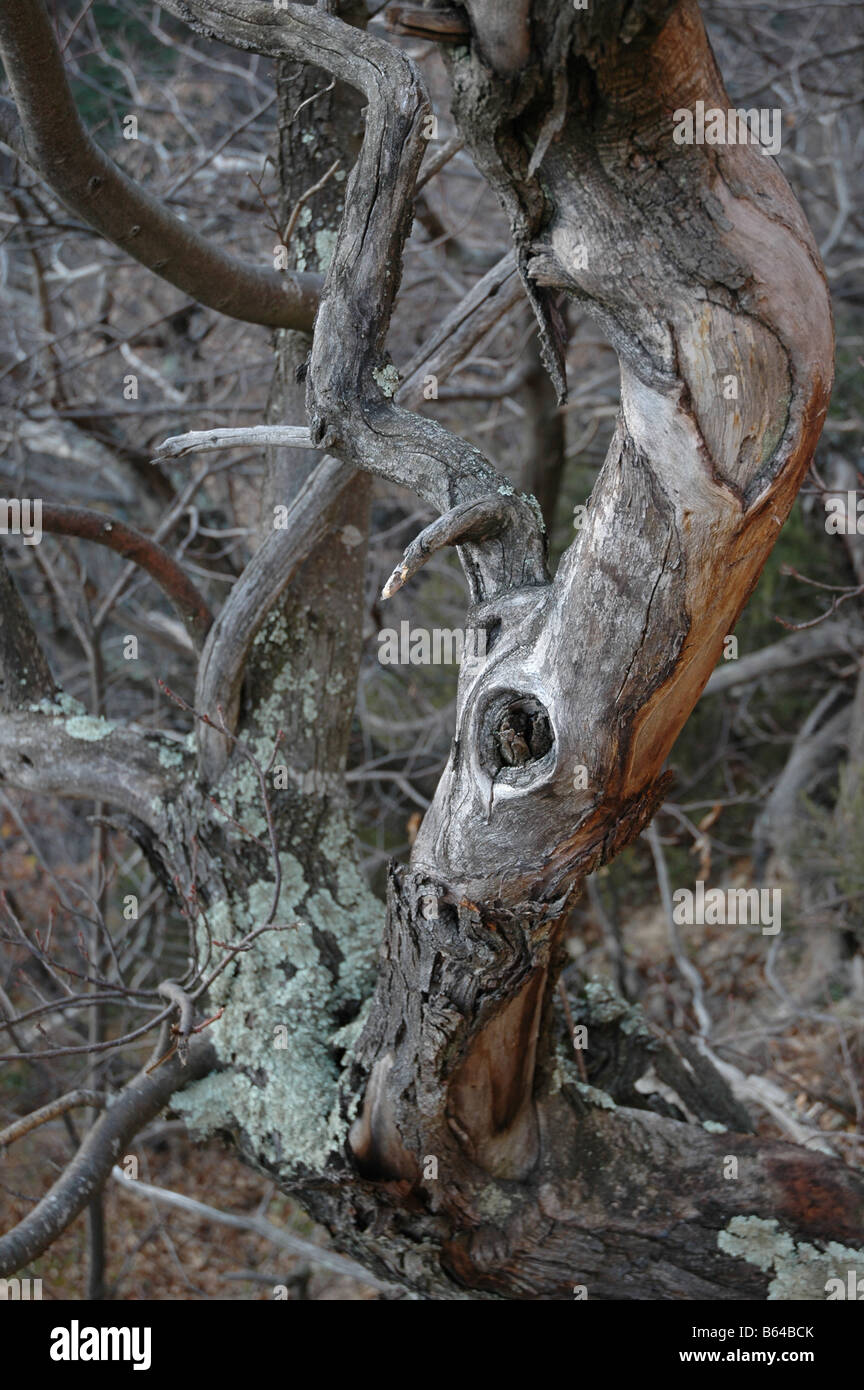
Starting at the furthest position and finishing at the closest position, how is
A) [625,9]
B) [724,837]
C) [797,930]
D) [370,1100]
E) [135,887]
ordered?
[724,837] < [135,887] < [797,930] < [370,1100] < [625,9]

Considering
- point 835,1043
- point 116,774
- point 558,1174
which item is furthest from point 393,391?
point 835,1043

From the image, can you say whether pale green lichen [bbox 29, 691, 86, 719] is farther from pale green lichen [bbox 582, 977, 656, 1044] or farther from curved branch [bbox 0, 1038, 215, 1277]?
pale green lichen [bbox 582, 977, 656, 1044]

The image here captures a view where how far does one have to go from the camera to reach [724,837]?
22.0ft

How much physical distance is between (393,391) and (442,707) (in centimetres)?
452

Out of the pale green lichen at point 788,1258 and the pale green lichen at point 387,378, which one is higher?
the pale green lichen at point 387,378

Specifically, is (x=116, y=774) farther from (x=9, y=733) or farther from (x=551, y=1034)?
(x=551, y=1034)

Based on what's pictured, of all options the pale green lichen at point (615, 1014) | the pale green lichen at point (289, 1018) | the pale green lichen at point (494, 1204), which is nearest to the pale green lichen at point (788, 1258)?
the pale green lichen at point (494, 1204)

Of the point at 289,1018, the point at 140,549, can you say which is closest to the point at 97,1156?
the point at 289,1018

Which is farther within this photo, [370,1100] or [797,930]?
[797,930]

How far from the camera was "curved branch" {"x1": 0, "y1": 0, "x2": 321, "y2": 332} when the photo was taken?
2.06 meters

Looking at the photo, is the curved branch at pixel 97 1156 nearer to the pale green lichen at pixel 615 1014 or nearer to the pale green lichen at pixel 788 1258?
the pale green lichen at pixel 615 1014

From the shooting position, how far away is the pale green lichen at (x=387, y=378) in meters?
1.79

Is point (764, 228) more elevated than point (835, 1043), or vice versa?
point (764, 228)
